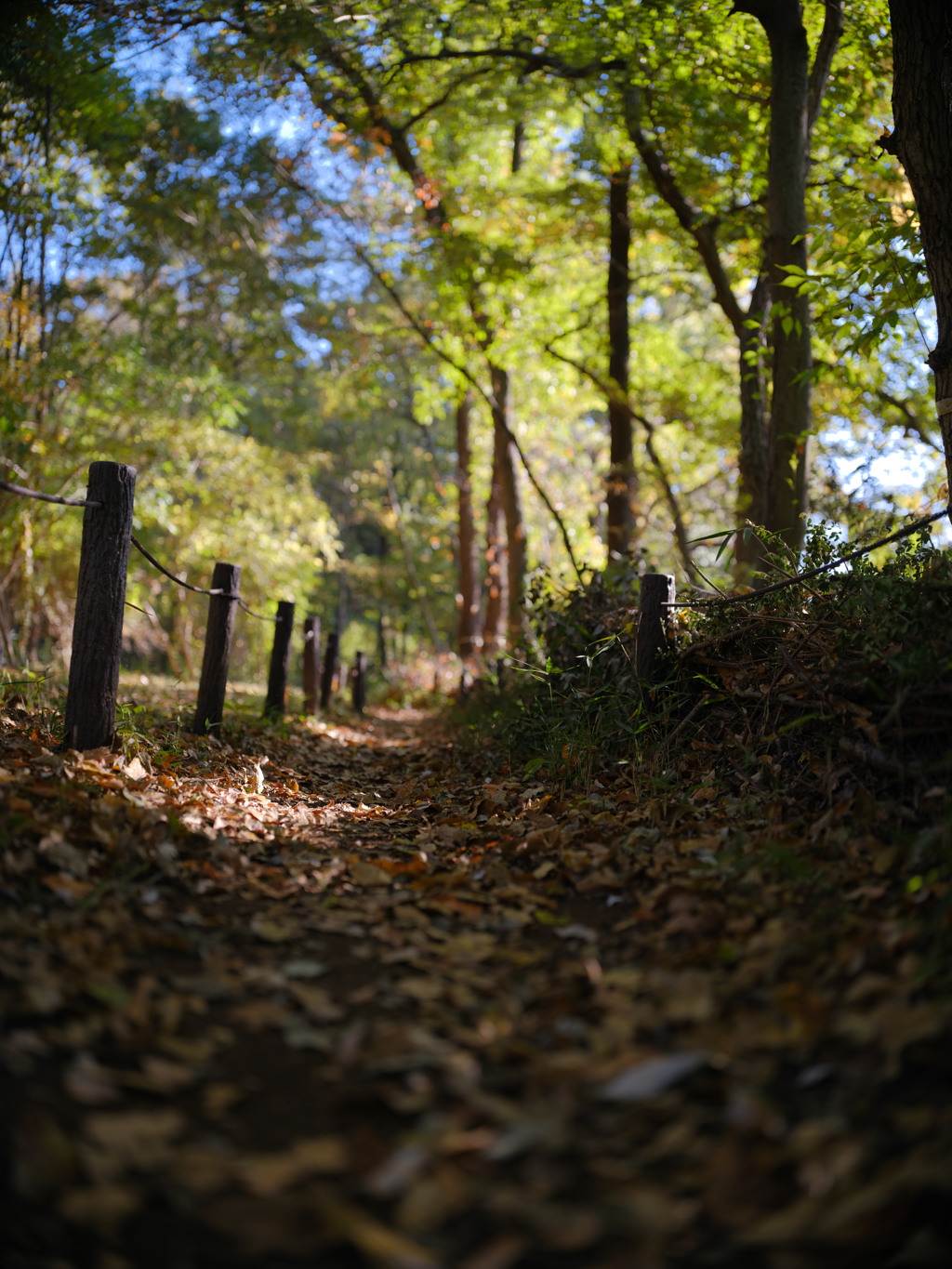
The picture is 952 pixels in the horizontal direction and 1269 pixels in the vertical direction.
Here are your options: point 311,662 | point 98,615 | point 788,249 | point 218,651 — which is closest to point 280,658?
point 218,651

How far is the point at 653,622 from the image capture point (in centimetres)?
527

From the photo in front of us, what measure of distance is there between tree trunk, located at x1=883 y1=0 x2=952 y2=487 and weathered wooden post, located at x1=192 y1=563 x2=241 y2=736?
4.57 metres

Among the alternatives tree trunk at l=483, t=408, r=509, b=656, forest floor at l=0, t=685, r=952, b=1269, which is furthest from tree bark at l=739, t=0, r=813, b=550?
tree trunk at l=483, t=408, r=509, b=656

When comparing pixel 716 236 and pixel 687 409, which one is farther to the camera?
pixel 687 409

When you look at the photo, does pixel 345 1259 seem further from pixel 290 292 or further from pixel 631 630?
pixel 290 292

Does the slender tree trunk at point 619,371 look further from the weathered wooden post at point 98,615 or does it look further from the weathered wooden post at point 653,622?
the weathered wooden post at point 98,615

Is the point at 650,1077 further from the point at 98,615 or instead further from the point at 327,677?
the point at 327,677

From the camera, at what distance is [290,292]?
19.4 m

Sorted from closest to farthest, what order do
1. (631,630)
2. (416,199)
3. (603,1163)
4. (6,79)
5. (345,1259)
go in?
1. (345,1259)
2. (603,1163)
3. (631,630)
4. (6,79)
5. (416,199)

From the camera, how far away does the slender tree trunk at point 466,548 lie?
17.6m

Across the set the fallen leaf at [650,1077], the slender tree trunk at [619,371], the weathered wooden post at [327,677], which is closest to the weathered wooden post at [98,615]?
A: the fallen leaf at [650,1077]

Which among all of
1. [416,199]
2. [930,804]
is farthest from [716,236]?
[930,804]

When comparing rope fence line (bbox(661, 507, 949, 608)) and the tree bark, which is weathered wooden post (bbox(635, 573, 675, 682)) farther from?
the tree bark

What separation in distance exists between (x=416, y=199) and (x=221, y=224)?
5952 millimetres
